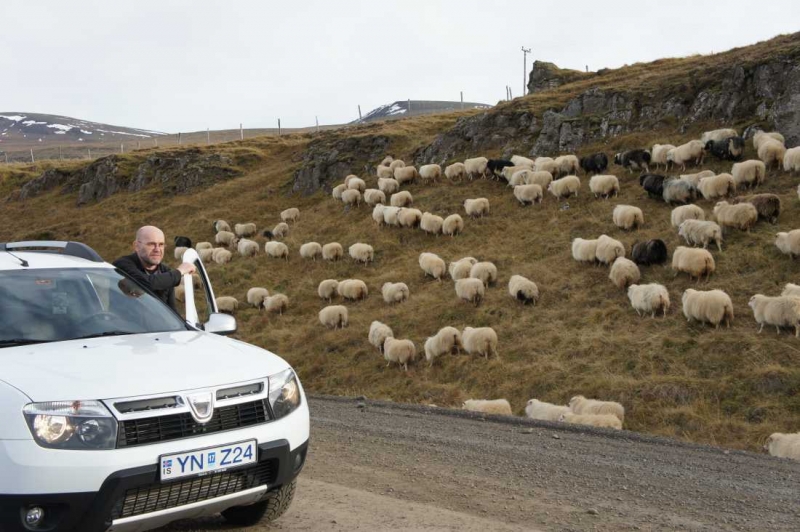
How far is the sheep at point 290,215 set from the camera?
1313 inches

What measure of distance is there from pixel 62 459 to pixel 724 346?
40.5 feet

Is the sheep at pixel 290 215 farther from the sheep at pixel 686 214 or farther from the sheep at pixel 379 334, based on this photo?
the sheep at pixel 686 214

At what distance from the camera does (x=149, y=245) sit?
22.1 feet

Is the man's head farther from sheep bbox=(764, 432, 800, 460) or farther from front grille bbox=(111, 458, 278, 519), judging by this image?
sheep bbox=(764, 432, 800, 460)

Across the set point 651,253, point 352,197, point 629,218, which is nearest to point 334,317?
point 651,253

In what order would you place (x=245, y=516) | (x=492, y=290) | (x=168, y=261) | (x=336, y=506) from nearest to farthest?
(x=245, y=516) → (x=336, y=506) → (x=492, y=290) → (x=168, y=261)

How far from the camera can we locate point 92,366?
167 inches

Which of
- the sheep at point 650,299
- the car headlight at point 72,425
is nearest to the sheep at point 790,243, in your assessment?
the sheep at point 650,299

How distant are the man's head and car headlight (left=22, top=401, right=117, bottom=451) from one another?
3083 millimetres

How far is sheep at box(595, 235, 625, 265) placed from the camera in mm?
18062

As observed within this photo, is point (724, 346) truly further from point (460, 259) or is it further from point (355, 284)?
point (355, 284)

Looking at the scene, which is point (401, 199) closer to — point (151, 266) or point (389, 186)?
point (389, 186)

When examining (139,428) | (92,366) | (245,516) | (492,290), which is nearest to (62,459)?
(139,428)

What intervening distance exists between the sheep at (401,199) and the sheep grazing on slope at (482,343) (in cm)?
1267
